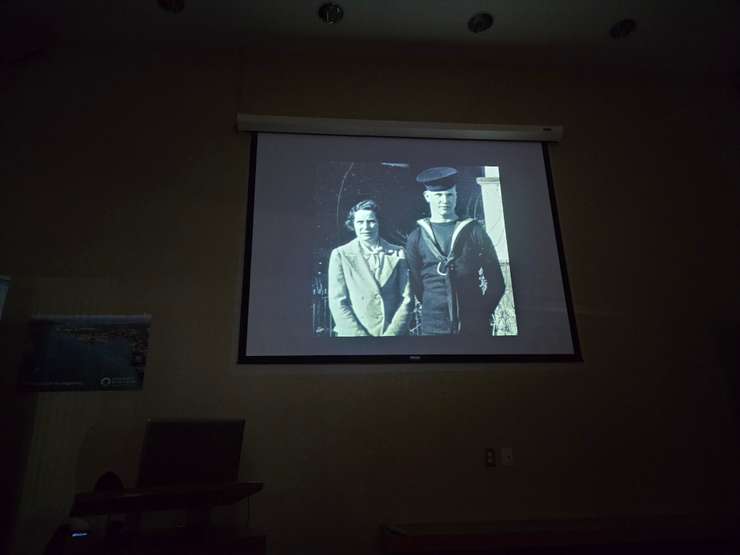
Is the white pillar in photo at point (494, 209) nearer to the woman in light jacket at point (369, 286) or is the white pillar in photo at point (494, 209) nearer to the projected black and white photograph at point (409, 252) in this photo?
the projected black and white photograph at point (409, 252)

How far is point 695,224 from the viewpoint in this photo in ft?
10.0

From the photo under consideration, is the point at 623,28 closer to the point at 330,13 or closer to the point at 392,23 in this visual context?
the point at 392,23

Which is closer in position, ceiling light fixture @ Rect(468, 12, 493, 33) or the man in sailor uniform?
the man in sailor uniform

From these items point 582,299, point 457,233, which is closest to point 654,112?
point 582,299

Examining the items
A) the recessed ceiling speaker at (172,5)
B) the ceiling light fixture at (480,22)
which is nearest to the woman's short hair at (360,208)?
the ceiling light fixture at (480,22)

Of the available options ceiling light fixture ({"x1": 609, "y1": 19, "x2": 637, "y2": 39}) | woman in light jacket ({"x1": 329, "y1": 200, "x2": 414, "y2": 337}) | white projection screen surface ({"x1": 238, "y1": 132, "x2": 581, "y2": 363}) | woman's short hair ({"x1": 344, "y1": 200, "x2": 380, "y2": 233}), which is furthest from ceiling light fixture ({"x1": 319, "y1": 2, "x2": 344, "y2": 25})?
ceiling light fixture ({"x1": 609, "y1": 19, "x2": 637, "y2": 39})

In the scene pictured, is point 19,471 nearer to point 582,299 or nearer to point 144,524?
point 144,524

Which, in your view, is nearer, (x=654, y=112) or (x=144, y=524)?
(x=144, y=524)

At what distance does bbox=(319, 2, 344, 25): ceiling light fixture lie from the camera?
2.83 m

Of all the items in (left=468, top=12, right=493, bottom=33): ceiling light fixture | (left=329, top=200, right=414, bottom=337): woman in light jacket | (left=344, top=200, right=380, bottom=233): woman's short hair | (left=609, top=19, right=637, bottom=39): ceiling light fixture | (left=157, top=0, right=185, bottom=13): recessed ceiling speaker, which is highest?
(left=468, top=12, right=493, bottom=33): ceiling light fixture

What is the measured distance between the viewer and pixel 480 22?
2.97 m

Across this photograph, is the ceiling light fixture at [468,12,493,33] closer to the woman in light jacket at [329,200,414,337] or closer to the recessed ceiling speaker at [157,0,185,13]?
the woman in light jacket at [329,200,414,337]

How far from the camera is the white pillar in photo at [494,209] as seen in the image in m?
2.77

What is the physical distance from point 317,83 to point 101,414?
2.32m
